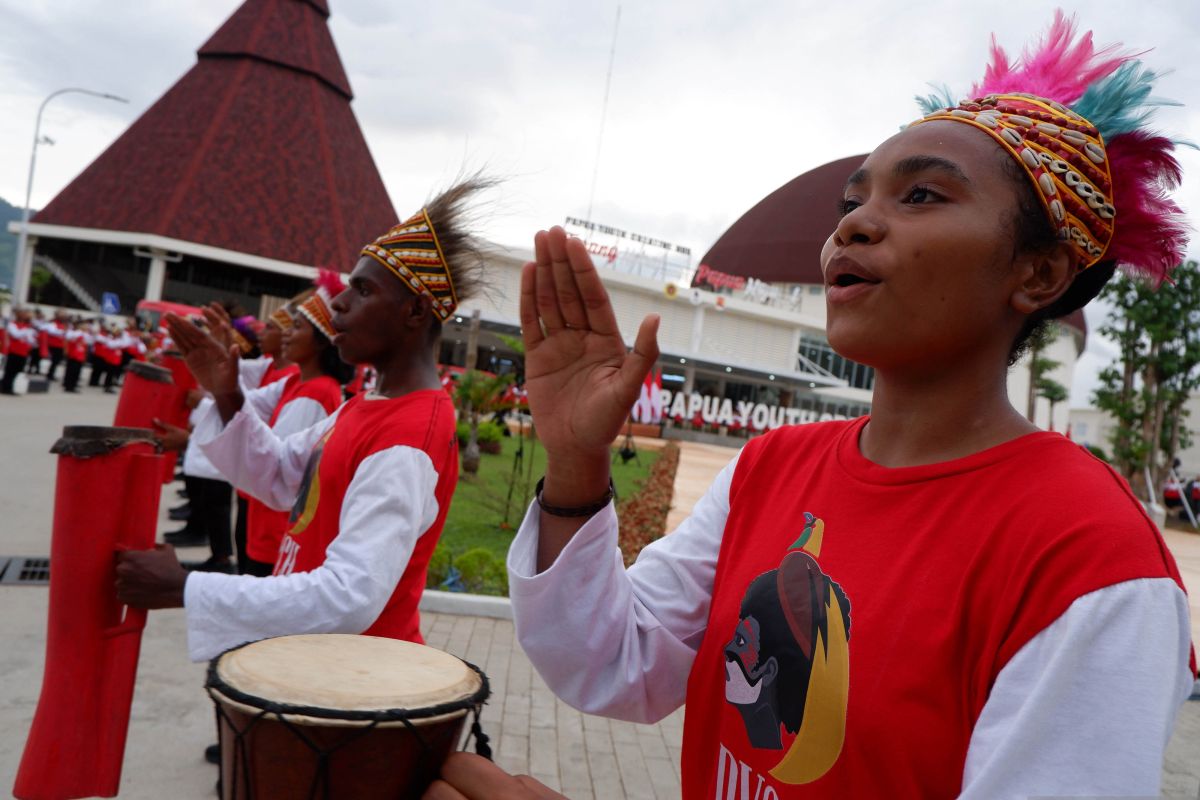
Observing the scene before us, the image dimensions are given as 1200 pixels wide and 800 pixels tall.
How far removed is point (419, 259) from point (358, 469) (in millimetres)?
936

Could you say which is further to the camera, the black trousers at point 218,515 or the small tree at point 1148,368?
the small tree at point 1148,368

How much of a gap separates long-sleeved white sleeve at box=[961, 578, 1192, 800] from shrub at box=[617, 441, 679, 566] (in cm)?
608

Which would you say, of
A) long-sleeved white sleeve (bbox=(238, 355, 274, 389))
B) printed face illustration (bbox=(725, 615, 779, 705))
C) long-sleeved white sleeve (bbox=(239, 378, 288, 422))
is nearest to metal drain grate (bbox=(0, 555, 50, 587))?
long-sleeved white sleeve (bbox=(239, 378, 288, 422))

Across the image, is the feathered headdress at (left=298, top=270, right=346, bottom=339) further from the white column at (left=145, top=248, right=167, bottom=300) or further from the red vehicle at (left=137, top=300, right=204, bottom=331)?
the white column at (left=145, top=248, right=167, bottom=300)

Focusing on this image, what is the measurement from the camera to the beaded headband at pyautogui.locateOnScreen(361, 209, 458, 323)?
3.16 m

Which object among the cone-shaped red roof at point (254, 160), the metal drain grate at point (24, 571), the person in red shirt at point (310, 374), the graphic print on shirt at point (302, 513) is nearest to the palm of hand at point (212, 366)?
the graphic print on shirt at point (302, 513)

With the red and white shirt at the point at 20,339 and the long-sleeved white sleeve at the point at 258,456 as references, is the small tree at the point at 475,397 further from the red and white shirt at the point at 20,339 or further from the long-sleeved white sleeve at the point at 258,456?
the red and white shirt at the point at 20,339

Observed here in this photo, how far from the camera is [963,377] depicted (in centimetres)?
144

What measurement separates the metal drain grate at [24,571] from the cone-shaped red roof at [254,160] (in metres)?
43.3

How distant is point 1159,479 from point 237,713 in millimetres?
26696

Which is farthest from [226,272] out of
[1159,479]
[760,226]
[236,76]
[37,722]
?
[37,722]

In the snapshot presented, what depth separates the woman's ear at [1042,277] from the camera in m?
1.41

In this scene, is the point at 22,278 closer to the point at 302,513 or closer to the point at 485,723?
the point at 485,723


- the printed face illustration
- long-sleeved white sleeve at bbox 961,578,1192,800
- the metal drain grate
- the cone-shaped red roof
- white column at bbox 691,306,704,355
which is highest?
the cone-shaped red roof
